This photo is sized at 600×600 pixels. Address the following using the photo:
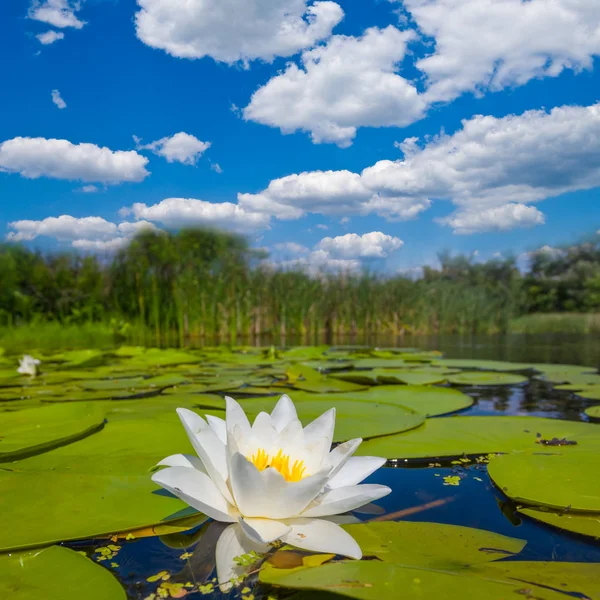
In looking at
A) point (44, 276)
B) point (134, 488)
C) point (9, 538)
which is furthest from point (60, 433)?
point (44, 276)

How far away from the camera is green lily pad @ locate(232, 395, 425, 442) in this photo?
160cm

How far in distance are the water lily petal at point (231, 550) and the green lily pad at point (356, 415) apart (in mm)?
639

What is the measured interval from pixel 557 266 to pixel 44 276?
2296 centimetres

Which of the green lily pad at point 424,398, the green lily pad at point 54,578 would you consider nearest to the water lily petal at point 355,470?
the green lily pad at point 54,578

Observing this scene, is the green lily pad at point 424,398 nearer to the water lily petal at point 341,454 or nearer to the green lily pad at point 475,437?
the green lily pad at point 475,437

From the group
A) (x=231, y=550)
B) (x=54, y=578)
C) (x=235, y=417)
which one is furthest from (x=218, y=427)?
(x=54, y=578)

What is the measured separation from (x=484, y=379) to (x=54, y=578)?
10.2ft

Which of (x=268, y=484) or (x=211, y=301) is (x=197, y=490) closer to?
(x=268, y=484)

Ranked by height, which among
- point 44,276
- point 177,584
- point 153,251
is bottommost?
point 177,584

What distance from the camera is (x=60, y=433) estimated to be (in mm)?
1505

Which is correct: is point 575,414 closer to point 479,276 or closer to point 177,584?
point 177,584

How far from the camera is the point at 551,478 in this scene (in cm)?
115

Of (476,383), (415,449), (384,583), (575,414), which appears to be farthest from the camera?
(476,383)

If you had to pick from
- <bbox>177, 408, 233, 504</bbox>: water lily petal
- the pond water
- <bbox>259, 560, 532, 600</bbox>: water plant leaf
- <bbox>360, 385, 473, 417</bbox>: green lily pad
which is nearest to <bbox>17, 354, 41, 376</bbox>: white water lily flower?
the pond water
